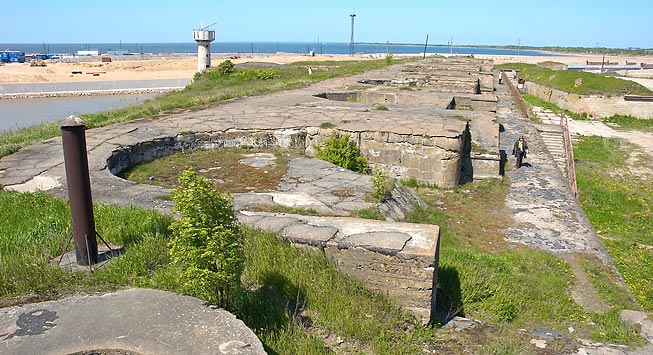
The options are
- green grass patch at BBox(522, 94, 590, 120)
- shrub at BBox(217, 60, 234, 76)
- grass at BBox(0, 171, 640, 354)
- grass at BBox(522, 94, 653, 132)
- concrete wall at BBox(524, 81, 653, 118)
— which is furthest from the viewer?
green grass patch at BBox(522, 94, 590, 120)

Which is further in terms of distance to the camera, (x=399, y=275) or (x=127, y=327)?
(x=399, y=275)

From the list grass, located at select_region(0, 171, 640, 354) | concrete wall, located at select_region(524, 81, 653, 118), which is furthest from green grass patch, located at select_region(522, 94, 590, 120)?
grass, located at select_region(0, 171, 640, 354)

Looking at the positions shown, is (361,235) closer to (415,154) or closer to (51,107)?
(415,154)

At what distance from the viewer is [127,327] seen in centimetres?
271

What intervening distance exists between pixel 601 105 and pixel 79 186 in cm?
2491

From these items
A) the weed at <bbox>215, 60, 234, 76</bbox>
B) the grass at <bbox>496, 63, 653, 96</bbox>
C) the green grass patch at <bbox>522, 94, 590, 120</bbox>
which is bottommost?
the green grass patch at <bbox>522, 94, 590, 120</bbox>

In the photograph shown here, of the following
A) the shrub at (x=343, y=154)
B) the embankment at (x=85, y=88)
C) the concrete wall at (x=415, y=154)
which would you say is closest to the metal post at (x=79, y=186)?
the shrub at (x=343, y=154)

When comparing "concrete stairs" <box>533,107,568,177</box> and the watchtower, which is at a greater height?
the watchtower

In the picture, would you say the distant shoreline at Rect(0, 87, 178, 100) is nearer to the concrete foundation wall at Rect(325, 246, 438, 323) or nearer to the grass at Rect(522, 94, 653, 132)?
the grass at Rect(522, 94, 653, 132)

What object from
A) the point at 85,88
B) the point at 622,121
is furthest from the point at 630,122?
the point at 85,88

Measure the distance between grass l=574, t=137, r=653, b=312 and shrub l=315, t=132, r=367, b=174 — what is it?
3.75m

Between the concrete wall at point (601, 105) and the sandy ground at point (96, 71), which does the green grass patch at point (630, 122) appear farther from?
the sandy ground at point (96, 71)

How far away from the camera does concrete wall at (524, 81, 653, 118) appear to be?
73.8 ft

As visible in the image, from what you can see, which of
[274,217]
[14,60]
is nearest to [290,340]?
[274,217]
